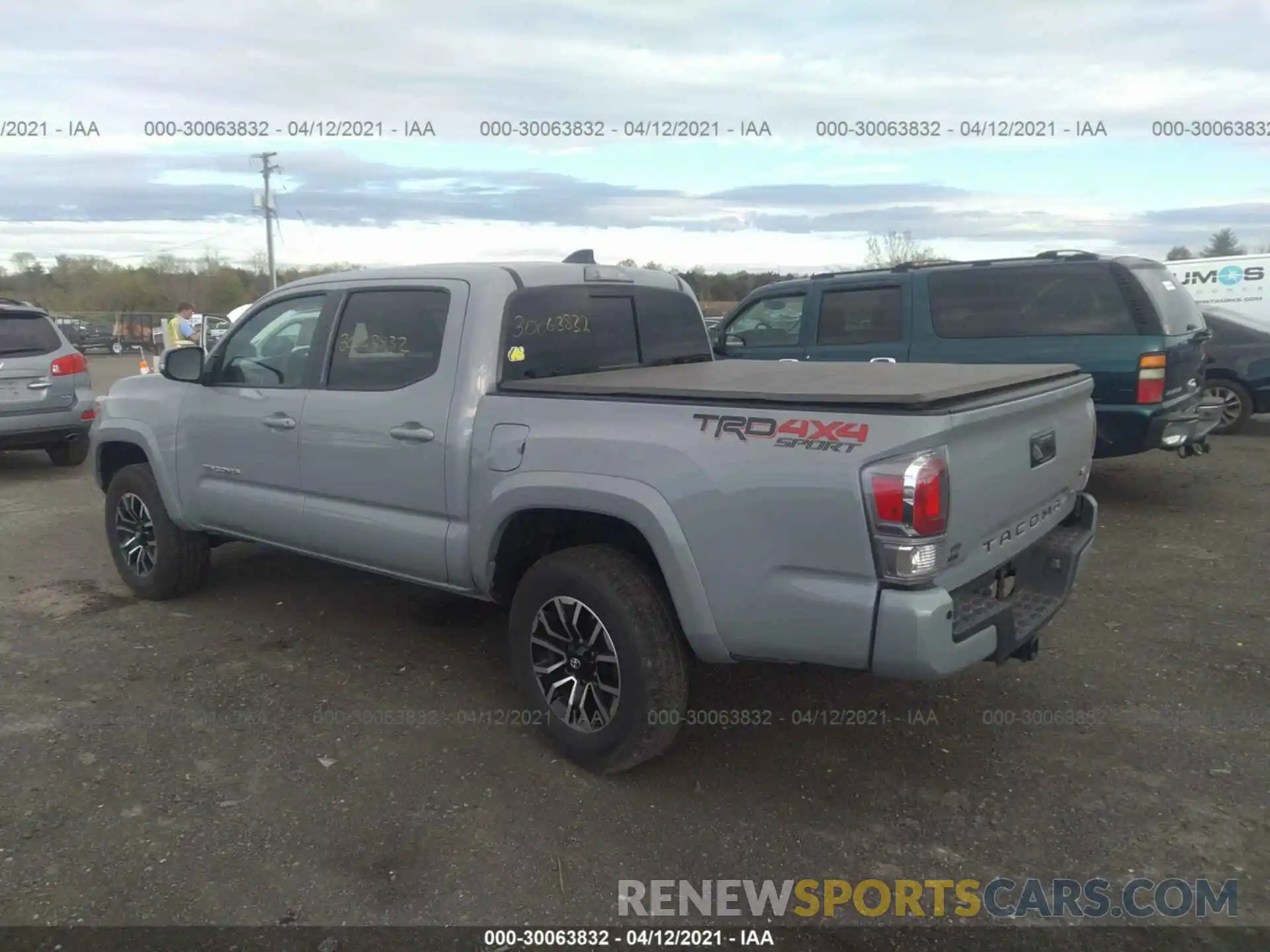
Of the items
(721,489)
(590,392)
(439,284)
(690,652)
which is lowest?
(690,652)

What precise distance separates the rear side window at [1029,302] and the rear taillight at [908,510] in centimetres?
509

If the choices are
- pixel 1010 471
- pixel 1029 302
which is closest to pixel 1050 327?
pixel 1029 302

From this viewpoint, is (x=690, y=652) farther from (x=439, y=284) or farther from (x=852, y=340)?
(x=852, y=340)

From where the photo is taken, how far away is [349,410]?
424 centimetres

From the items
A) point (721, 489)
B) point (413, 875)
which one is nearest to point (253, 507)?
point (413, 875)

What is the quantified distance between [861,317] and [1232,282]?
8.52 metres

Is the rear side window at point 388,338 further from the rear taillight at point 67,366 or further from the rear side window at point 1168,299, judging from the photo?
the rear taillight at point 67,366

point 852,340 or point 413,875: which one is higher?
point 852,340

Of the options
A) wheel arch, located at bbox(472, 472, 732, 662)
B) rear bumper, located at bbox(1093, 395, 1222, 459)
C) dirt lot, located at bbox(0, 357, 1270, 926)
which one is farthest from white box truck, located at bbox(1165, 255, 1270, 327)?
wheel arch, located at bbox(472, 472, 732, 662)

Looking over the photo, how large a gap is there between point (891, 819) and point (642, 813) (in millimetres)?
873

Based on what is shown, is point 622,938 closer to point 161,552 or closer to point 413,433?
point 413,433

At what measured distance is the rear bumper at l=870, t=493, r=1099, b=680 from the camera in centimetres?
279

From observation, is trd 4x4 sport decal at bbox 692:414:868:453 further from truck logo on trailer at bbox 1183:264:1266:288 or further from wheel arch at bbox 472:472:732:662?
truck logo on trailer at bbox 1183:264:1266:288

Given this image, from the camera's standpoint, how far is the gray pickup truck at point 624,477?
2848mm
